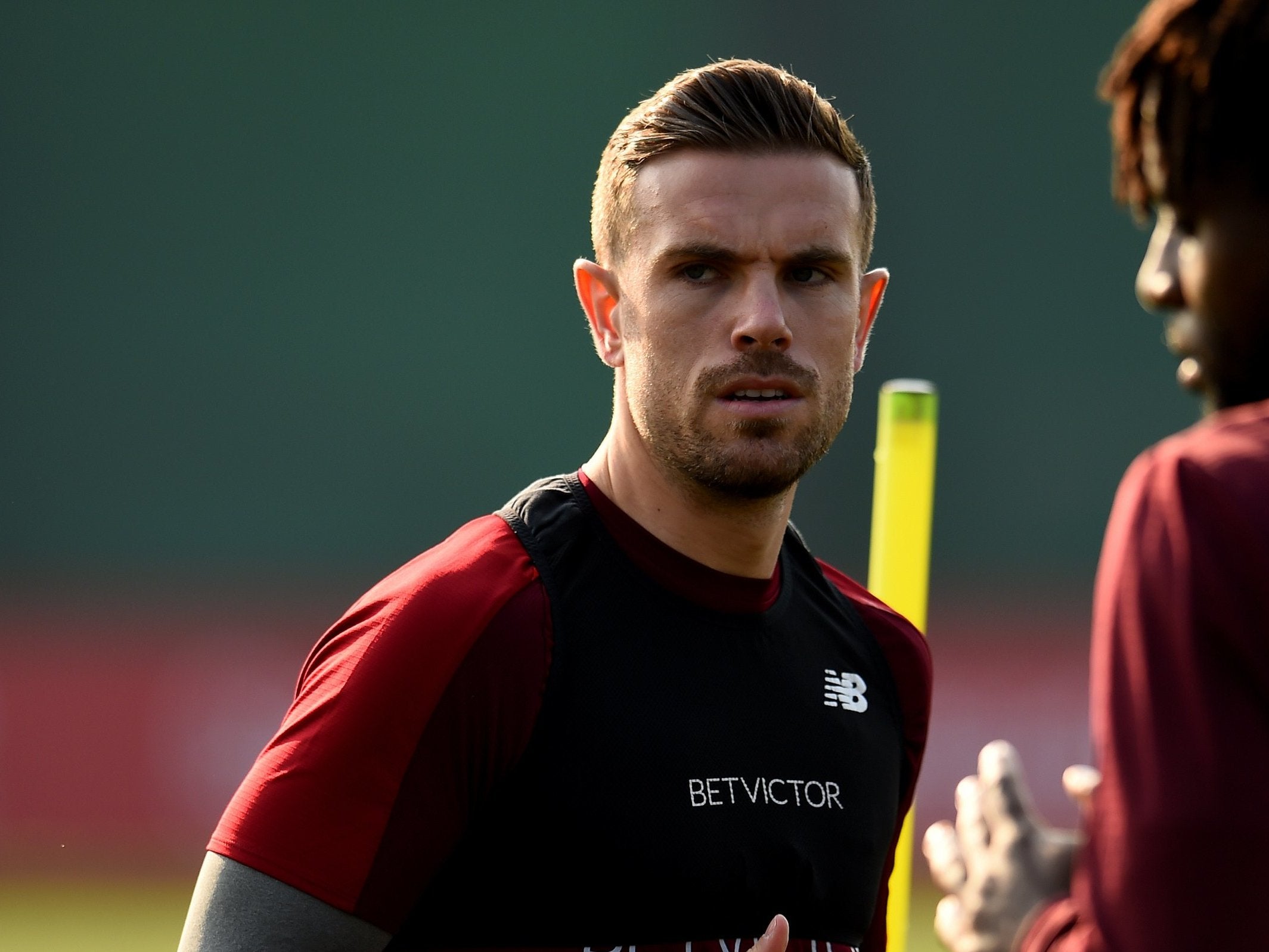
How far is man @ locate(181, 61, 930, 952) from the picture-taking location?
194cm

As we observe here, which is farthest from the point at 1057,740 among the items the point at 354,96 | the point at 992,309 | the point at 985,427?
the point at 354,96

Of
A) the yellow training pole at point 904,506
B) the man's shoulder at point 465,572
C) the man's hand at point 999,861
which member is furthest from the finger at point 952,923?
the yellow training pole at point 904,506

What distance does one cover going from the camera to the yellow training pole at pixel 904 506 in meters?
2.75

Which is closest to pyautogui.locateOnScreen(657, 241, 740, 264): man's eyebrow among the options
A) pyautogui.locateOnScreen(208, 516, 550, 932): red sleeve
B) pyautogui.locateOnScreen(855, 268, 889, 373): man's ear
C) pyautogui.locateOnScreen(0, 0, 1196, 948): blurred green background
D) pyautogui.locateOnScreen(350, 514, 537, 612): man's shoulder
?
pyautogui.locateOnScreen(855, 268, 889, 373): man's ear

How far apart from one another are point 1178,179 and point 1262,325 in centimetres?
13

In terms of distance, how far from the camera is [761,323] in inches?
89.4

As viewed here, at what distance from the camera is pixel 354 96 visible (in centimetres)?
1110

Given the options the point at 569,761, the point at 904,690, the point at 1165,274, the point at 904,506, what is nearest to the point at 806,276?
the point at 904,506

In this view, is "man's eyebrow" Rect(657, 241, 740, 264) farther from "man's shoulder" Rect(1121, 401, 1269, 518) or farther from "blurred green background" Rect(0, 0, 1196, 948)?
"blurred green background" Rect(0, 0, 1196, 948)

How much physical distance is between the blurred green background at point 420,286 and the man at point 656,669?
7628 millimetres

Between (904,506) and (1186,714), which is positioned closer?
(1186,714)

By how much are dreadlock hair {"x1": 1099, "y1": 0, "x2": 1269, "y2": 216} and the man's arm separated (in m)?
1.25

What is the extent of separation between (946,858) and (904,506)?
142 cm

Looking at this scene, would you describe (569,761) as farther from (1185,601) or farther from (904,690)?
(1185,601)
